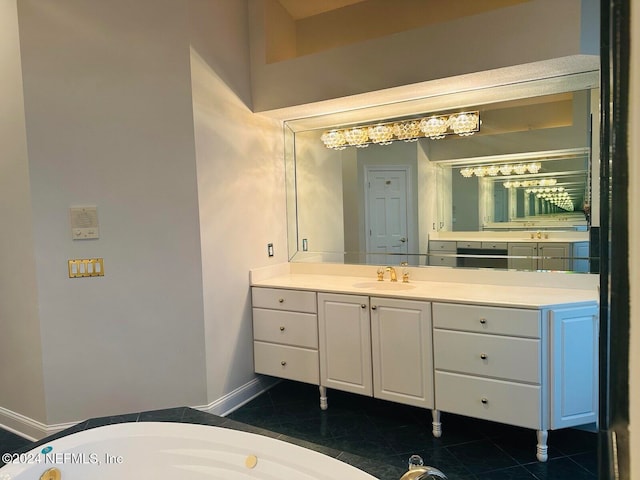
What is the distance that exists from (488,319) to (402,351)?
1.78ft

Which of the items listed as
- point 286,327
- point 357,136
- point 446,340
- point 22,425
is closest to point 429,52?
point 357,136

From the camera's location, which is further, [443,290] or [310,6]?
[310,6]

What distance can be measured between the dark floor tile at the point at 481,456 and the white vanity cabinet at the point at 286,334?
3.20 feet

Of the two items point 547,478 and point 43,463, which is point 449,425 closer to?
point 547,478

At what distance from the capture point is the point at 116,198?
2447 mm

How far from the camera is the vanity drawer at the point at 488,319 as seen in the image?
7.10 ft

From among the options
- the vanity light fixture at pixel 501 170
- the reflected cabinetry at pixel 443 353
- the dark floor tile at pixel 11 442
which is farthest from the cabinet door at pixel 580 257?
the dark floor tile at pixel 11 442

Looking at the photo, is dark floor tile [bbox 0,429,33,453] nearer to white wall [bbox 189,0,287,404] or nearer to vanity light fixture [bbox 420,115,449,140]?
white wall [bbox 189,0,287,404]

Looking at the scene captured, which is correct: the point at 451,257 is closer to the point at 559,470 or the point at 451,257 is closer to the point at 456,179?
the point at 456,179

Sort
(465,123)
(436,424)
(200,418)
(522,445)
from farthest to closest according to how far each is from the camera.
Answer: (465,123) < (436,424) < (522,445) < (200,418)

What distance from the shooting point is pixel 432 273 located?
2.94 m

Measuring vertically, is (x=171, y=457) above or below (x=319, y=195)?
below

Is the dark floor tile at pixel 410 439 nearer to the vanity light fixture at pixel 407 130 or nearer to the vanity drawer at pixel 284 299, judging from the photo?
the vanity drawer at pixel 284 299

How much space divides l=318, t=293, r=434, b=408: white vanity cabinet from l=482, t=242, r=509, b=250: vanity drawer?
2.21ft
